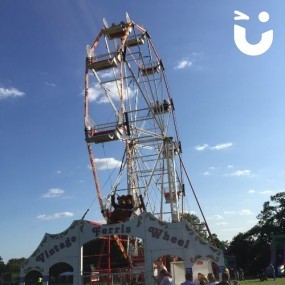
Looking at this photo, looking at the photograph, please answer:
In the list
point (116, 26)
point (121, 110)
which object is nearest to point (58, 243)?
point (121, 110)

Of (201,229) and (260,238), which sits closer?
(201,229)

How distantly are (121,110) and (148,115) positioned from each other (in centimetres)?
202

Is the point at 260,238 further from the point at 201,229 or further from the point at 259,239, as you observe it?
the point at 201,229

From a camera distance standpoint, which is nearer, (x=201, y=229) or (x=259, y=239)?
(x=201, y=229)

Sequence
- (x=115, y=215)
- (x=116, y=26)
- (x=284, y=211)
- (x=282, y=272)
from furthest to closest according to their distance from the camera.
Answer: (x=284, y=211) → (x=282, y=272) → (x=116, y=26) → (x=115, y=215)

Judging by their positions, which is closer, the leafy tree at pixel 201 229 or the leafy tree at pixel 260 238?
the leafy tree at pixel 201 229

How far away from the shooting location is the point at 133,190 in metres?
29.4

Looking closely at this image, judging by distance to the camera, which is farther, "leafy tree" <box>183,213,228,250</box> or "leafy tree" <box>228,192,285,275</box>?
"leafy tree" <box>228,192,285,275</box>

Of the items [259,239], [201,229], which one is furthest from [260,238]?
[201,229]

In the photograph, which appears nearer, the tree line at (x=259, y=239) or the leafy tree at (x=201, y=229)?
the leafy tree at (x=201, y=229)

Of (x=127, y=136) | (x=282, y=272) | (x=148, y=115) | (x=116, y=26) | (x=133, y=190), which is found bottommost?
(x=282, y=272)

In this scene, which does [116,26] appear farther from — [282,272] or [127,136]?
A: [282,272]

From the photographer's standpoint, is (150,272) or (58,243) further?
(58,243)

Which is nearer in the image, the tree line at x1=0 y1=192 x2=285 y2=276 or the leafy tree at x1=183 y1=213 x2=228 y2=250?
the leafy tree at x1=183 y1=213 x2=228 y2=250
